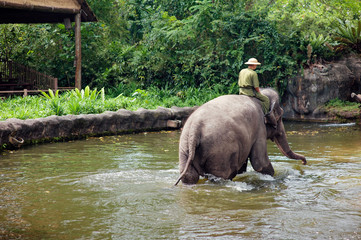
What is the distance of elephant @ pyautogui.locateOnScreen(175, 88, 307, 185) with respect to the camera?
650cm

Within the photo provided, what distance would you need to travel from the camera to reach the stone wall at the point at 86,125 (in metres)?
10.6

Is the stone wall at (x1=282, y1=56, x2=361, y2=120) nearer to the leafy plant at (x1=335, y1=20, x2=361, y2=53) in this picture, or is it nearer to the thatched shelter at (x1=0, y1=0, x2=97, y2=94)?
the leafy plant at (x1=335, y1=20, x2=361, y2=53)

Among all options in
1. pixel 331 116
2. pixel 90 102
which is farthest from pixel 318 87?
pixel 90 102

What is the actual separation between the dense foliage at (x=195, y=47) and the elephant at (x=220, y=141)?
11787mm

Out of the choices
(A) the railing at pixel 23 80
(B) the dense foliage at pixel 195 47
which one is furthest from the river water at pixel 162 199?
(B) the dense foliage at pixel 195 47

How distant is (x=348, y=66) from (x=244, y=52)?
4103 mm

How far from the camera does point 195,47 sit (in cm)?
2111

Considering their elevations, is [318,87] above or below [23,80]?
above

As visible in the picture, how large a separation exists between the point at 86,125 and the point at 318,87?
31.0 feet

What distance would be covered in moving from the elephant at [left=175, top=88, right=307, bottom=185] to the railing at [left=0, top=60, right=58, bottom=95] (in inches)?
452

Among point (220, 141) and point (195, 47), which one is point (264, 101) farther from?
point (195, 47)

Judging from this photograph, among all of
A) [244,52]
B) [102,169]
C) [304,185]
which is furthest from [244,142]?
[244,52]

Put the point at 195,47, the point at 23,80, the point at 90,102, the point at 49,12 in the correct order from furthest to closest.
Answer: the point at 195,47
the point at 23,80
the point at 49,12
the point at 90,102

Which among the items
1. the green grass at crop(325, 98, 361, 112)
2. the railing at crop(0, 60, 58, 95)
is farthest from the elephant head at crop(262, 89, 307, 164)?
the railing at crop(0, 60, 58, 95)
